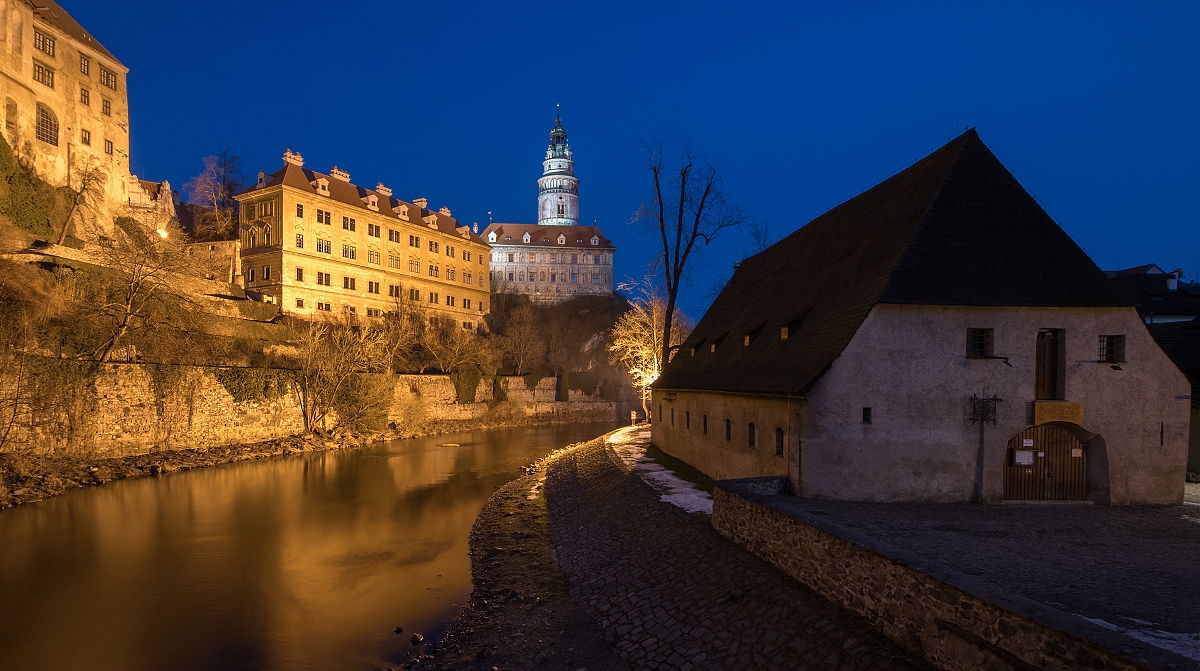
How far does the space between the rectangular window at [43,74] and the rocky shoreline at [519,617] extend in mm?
45113

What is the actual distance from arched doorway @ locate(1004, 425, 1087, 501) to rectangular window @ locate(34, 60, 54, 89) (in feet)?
184

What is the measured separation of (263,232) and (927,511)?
53.2 m

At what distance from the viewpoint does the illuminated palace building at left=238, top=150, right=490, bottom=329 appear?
48625 millimetres

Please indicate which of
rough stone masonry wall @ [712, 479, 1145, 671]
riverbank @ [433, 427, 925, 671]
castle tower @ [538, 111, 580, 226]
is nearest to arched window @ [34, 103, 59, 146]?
riverbank @ [433, 427, 925, 671]

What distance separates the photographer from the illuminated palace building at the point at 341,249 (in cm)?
4862

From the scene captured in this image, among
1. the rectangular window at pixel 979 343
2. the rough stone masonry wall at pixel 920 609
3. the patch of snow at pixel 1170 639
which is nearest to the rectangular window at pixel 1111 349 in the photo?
the rectangular window at pixel 979 343

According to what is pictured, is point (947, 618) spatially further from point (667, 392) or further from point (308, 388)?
point (308, 388)

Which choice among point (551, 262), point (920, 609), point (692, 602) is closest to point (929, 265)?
point (920, 609)

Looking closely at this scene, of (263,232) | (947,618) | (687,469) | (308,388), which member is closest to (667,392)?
(687,469)

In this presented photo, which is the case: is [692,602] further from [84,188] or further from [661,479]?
[84,188]

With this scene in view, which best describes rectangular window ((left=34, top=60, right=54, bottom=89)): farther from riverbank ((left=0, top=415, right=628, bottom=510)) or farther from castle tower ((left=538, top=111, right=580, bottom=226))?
castle tower ((left=538, top=111, right=580, bottom=226))

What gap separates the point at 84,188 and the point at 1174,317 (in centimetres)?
5996

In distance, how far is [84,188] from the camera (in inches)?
1423

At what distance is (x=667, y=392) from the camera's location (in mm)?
24609
